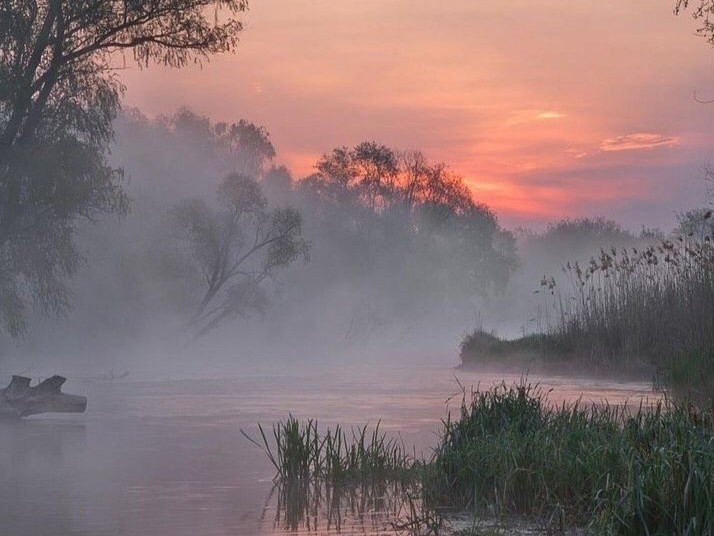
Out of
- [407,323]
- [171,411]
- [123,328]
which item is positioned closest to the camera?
[171,411]

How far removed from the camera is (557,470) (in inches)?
336

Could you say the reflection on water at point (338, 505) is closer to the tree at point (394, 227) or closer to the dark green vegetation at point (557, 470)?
the dark green vegetation at point (557, 470)

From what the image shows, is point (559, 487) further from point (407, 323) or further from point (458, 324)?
point (458, 324)

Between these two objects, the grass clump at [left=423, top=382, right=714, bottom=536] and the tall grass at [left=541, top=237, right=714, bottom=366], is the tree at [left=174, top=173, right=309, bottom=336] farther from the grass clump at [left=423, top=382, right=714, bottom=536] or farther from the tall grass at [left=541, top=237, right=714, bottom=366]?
the grass clump at [left=423, top=382, right=714, bottom=536]

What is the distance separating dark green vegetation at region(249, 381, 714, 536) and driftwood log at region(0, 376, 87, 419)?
883 centimetres

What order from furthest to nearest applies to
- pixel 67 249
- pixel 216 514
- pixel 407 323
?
1. pixel 407 323
2. pixel 67 249
3. pixel 216 514


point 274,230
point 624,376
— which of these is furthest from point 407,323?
point 624,376

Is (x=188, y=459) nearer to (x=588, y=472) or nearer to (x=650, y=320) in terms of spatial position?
(x=588, y=472)

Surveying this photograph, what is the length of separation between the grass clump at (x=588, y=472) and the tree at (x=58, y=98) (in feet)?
48.7

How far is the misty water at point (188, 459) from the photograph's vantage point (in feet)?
29.3

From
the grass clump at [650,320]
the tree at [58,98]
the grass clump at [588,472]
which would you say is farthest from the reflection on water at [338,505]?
the tree at [58,98]

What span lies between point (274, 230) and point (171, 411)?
2511cm

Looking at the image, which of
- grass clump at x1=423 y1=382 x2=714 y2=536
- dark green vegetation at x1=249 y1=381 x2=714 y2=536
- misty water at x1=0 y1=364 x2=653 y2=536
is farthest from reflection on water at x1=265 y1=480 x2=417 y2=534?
grass clump at x1=423 y1=382 x2=714 y2=536

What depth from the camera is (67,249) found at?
81.6 ft
